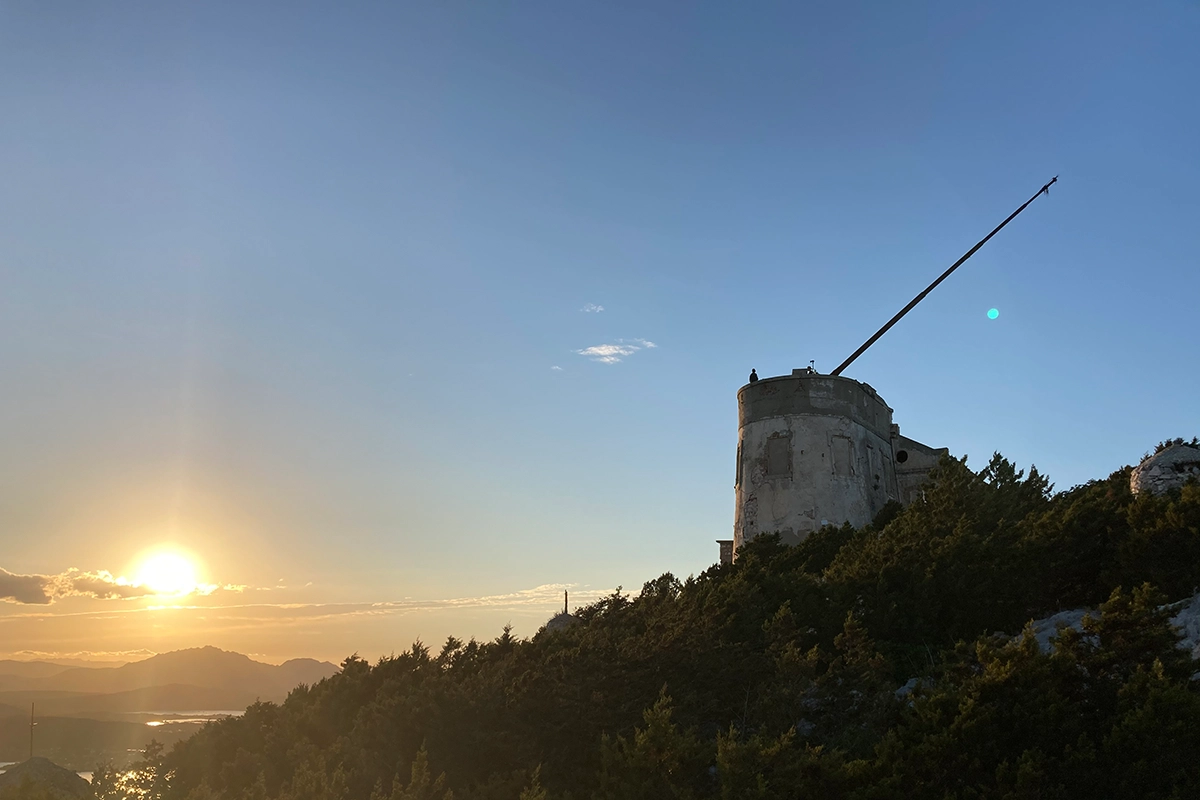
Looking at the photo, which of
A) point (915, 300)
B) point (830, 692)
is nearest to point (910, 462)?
point (915, 300)

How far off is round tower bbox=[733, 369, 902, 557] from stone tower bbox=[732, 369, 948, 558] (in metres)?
0.04

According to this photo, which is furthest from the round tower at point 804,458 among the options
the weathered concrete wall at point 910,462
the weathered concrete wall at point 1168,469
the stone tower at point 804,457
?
the weathered concrete wall at point 1168,469

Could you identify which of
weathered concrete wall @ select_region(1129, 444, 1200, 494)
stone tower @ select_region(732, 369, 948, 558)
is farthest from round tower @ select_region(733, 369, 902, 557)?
weathered concrete wall @ select_region(1129, 444, 1200, 494)

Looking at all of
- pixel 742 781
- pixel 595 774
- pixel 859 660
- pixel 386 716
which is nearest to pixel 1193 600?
pixel 859 660

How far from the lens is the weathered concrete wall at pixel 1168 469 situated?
67.7 feet

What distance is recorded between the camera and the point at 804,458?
36625 millimetres

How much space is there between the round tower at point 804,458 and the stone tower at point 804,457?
4 cm

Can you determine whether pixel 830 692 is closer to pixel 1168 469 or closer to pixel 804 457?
pixel 1168 469

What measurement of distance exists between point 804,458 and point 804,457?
0.04 meters

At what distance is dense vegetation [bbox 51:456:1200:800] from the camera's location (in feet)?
39.5

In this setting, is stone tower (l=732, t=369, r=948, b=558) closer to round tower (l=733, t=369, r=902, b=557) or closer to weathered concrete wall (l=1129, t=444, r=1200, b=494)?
round tower (l=733, t=369, r=902, b=557)

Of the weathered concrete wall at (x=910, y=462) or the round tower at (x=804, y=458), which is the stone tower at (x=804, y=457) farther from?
the weathered concrete wall at (x=910, y=462)

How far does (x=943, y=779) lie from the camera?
477 inches

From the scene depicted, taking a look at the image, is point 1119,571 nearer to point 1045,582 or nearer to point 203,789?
point 1045,582
